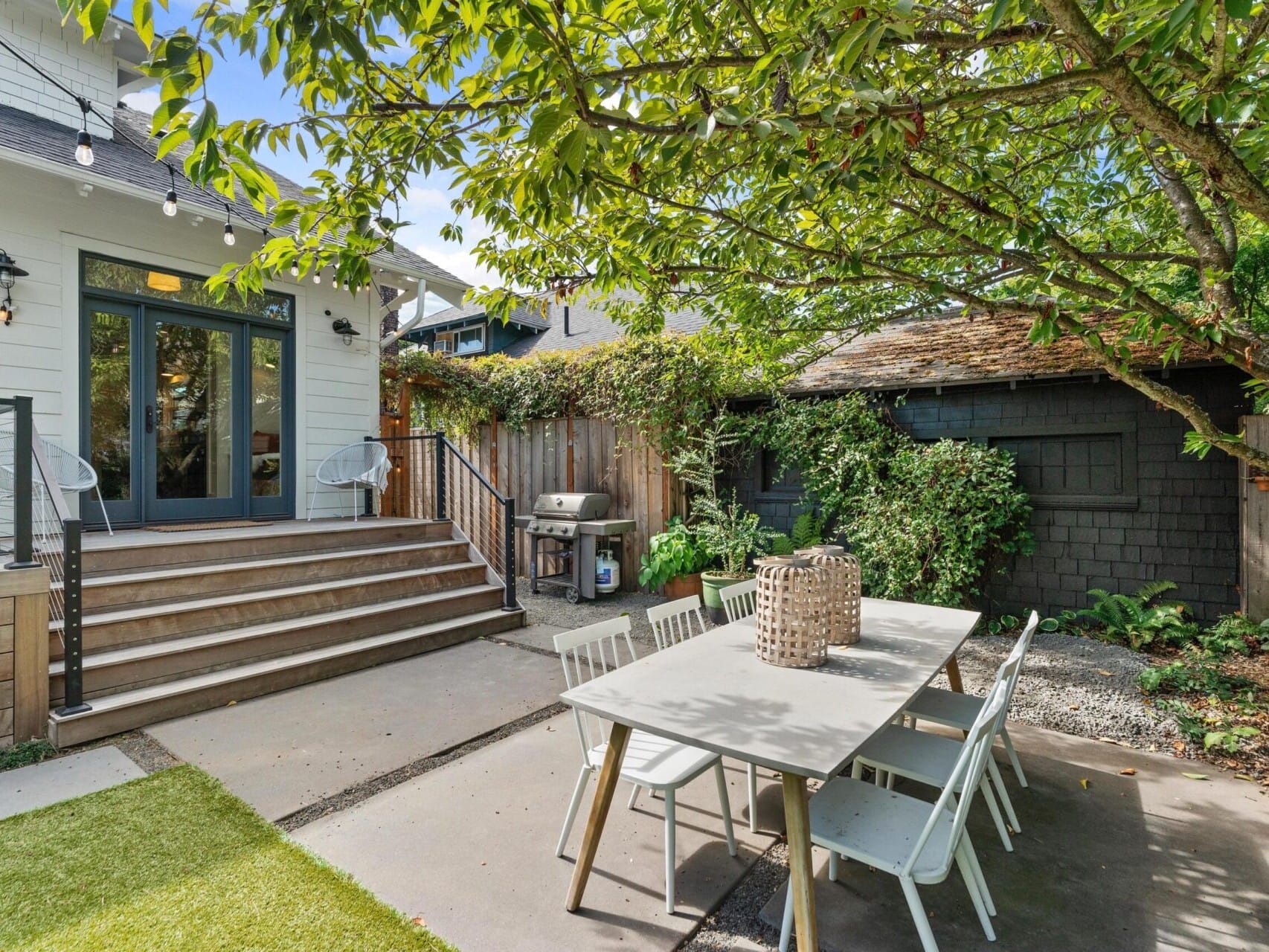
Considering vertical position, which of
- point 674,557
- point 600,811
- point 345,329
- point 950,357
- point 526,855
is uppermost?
point 345,329

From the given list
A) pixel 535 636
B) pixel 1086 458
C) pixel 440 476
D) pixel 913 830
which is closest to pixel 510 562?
pixel 535 636

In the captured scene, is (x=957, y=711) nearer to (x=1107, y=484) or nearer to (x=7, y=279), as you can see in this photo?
(x=1107, y=484)

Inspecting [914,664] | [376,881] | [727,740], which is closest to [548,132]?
[727,740]

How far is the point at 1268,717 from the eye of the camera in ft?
11.5

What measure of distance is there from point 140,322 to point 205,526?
1914mm

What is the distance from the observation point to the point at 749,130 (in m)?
2.02

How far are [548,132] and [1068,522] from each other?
5593mm

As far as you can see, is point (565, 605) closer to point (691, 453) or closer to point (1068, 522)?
point (691, 453)

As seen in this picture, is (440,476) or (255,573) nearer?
(255,573)

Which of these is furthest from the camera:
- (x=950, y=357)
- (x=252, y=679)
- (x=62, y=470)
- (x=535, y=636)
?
(x=950, y=357)

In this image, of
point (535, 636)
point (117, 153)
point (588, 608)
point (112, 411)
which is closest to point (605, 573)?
point (588, 608)

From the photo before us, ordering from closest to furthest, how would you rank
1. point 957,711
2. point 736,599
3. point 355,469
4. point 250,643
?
point 957,711, point 736,599, point 250,643, point 355,469

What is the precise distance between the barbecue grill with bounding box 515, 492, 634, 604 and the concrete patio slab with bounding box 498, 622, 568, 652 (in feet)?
3.01

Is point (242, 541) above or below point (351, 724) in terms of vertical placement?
above
